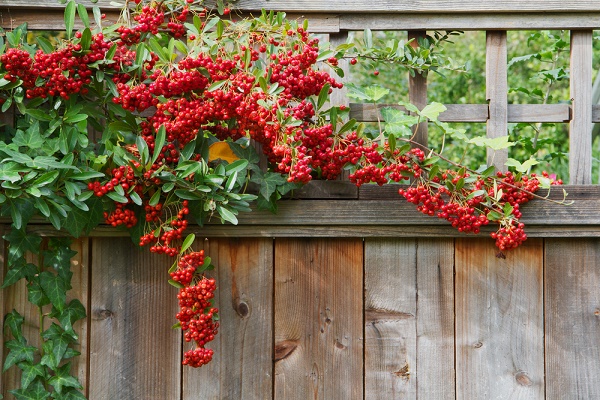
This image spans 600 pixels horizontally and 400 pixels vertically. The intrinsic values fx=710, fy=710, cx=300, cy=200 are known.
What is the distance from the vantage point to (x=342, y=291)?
6.18 feet

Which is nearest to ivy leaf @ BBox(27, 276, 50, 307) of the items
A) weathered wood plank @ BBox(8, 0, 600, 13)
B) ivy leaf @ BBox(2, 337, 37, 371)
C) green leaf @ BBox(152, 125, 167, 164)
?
ivy leaf @ BBox(2, 337, 37, 371)

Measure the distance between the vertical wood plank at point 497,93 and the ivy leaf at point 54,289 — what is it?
115 cm

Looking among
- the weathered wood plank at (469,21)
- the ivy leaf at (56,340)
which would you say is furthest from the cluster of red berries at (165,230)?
the weathered wood plank at (469,21)

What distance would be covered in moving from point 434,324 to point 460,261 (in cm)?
18

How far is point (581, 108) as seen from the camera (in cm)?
185

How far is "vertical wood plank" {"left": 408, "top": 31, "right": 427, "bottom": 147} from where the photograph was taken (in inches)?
73.9

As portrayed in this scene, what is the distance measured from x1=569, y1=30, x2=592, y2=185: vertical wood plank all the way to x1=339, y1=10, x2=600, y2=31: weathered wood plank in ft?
0.13

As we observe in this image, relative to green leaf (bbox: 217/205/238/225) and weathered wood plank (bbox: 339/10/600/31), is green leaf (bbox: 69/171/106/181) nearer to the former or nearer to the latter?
green leaf (bbox: 217/205/238/225)

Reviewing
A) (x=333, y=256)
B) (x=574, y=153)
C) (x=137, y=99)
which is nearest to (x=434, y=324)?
(x=333, y=256)

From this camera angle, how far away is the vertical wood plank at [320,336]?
74.1 inches

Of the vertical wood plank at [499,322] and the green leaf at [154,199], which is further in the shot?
the vertical wood plank at [499,322]

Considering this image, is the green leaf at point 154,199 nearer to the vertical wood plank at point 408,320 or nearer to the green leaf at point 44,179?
the green leaf at point 44,179

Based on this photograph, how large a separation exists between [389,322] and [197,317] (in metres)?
0.52

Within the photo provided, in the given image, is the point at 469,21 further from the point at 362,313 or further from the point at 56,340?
the point at 56,340
